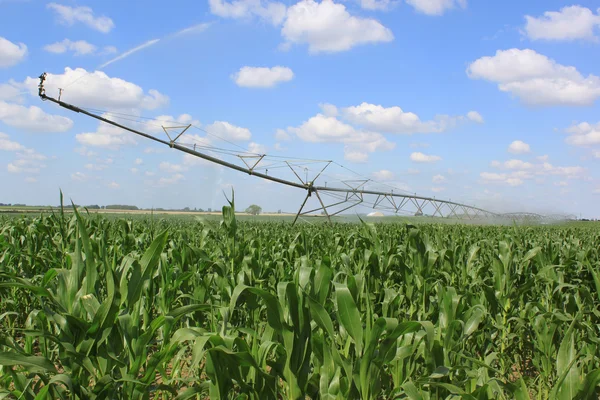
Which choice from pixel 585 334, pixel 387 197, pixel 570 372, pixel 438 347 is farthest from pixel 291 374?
pixel 387 197

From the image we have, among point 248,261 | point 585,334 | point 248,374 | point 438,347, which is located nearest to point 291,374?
point 248,374

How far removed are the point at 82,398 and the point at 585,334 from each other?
428 centimetres

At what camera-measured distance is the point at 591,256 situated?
249 inches

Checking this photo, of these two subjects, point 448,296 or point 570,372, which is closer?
point 570,372

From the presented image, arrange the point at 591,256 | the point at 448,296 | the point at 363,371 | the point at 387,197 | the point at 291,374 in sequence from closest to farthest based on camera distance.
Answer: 1. the point at 363,371
2. the point at 291,374
3. the point at 448,296
4. the point at 591,256
5. the point at 387,197

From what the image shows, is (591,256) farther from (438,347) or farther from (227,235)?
(227,235)

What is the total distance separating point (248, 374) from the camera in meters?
2.66

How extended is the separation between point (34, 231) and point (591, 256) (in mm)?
Answer: 8273

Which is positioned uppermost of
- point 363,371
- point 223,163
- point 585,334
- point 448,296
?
point 223,163

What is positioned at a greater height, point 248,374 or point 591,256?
point 591,256

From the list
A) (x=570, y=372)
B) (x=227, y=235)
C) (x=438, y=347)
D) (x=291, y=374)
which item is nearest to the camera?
(x=570, y=372)

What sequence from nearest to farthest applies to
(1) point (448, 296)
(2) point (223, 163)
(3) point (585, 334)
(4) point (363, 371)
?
1. (4) point (363, 371)
2. (1) point (448, 296)
3. (3) point (585, 334)
4. (2) point (223, 163)

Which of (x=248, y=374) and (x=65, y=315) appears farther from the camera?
(x=248, y=374)

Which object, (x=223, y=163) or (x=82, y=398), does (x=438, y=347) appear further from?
(x=223, y=163)
